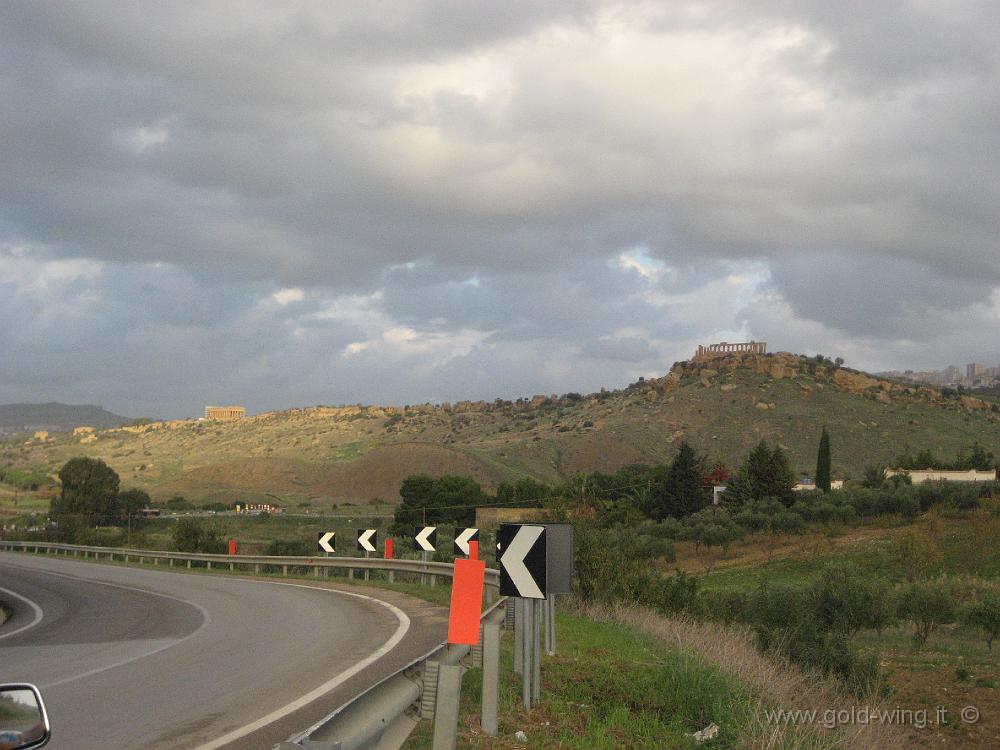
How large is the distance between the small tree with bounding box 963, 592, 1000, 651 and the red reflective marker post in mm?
32512

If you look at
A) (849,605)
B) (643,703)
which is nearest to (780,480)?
(849,605)

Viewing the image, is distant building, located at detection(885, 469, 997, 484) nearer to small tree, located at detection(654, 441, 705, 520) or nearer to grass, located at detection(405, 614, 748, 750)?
small tree, located at detection(654, 441, 705, 520)

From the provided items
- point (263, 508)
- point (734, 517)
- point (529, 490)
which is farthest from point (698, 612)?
point (263, 508)

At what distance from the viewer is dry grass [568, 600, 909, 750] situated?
924 cm

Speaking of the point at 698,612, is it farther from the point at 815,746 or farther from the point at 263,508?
the point at 263,508

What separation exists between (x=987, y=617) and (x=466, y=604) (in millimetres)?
32823

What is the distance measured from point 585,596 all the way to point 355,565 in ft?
33.2

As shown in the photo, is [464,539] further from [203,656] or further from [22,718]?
[22,718]

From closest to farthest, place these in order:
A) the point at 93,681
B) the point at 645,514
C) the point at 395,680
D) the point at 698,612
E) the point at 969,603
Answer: the point at 395,680, the point at 93,681, the point at 698,612, the point at 969,603, the point at 645,514

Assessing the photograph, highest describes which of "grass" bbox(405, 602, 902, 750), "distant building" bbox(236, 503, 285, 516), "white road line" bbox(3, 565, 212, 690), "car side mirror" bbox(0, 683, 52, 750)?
"car side mirror" bbox(0, 683, 52, 750)

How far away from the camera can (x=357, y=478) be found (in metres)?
114

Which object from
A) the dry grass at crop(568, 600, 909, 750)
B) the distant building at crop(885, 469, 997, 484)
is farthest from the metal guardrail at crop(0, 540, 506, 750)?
the distant building at crop(885, 469, 997, 484)

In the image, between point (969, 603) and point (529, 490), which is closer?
point (969, 603)

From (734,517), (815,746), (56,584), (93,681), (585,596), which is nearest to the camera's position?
(815,746)
